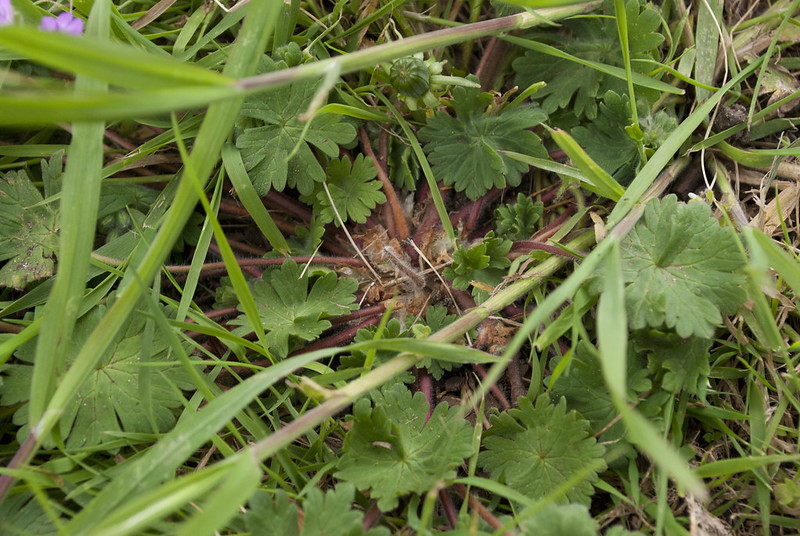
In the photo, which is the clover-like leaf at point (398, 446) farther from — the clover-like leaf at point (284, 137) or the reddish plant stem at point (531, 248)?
the clover-like leaf at point (284, 137)

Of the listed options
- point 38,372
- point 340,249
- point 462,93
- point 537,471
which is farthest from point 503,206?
point 38,372

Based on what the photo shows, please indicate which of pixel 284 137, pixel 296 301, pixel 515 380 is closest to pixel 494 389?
pixel 515 380

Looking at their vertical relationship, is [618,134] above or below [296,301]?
above

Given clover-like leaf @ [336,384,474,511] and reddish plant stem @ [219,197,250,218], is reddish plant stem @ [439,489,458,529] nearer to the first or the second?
clover-like leaf @ [336,384,474,511]

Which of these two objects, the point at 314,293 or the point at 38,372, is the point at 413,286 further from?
the point at 38,372

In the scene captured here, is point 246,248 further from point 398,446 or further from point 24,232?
point 398,446

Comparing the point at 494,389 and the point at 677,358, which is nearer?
the point at 677,358
